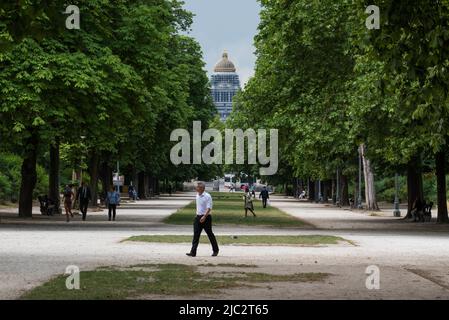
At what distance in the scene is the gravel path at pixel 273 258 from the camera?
15.2m

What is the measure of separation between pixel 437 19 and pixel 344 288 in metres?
4.57

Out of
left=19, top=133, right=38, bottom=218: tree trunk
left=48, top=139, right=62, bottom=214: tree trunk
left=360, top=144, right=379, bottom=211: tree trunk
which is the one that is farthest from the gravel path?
left=360, top=144, right=379, bottom=211: tree trunk

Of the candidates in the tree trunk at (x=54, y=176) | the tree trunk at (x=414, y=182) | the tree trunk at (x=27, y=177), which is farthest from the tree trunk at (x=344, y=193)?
the tree trunk at (x=27, y=177)

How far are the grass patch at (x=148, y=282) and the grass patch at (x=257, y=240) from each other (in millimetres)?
8987

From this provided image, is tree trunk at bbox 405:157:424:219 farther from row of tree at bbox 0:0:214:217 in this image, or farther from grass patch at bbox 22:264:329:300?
grass patch at bbox 22:264:329:300

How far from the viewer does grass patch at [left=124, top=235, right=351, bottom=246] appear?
28.4 meters

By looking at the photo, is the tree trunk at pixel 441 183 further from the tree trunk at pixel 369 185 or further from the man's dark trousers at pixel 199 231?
the man's dark trousers at pixel 199 231

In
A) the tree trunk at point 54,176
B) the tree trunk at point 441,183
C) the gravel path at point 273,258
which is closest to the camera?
the gravel path at point 273,258

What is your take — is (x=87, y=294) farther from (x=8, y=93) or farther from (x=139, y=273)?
(x=8, y=93)

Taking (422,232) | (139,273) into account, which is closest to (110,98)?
(422,232)

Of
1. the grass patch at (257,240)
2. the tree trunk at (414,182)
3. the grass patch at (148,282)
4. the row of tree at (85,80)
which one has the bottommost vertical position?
the grass patch at (148,282)

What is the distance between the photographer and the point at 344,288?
51.0 feet
